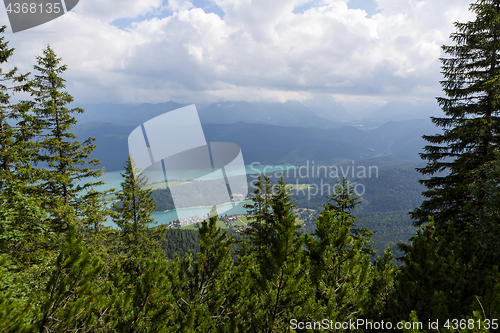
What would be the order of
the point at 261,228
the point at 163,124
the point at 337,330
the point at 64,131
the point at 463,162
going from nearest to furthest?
the point at 337,330, the point at 163,124, the point at 463,162, the point at 64,131, the point at 261,228

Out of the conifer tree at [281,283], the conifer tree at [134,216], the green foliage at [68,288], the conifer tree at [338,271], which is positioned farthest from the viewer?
the conifer tree at [134,216]

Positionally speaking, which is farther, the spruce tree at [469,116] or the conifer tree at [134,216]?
the conifer tree at [134,216]

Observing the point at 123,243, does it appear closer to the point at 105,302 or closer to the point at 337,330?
the point at 105,302

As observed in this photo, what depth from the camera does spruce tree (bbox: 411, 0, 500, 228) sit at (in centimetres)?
898

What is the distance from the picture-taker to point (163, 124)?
868 centimetres

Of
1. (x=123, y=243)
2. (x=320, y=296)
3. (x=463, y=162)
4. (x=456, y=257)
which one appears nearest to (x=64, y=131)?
(x=123, y=243)

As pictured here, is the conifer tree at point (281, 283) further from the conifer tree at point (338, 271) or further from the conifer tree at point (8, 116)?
the conifer tree at point (8, 116)

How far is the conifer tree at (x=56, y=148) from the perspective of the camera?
1002 cm

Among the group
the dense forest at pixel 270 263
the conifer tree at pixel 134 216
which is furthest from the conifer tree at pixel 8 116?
the conifer tree at pixel 134 216

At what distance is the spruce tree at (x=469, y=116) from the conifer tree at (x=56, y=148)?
53.4 feet

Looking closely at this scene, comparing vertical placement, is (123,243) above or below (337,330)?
below

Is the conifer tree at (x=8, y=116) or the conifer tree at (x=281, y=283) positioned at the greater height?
the conifer tree at (x=8, y=116)

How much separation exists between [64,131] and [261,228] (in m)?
12.3

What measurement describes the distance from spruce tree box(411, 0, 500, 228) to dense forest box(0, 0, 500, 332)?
0.16ft
